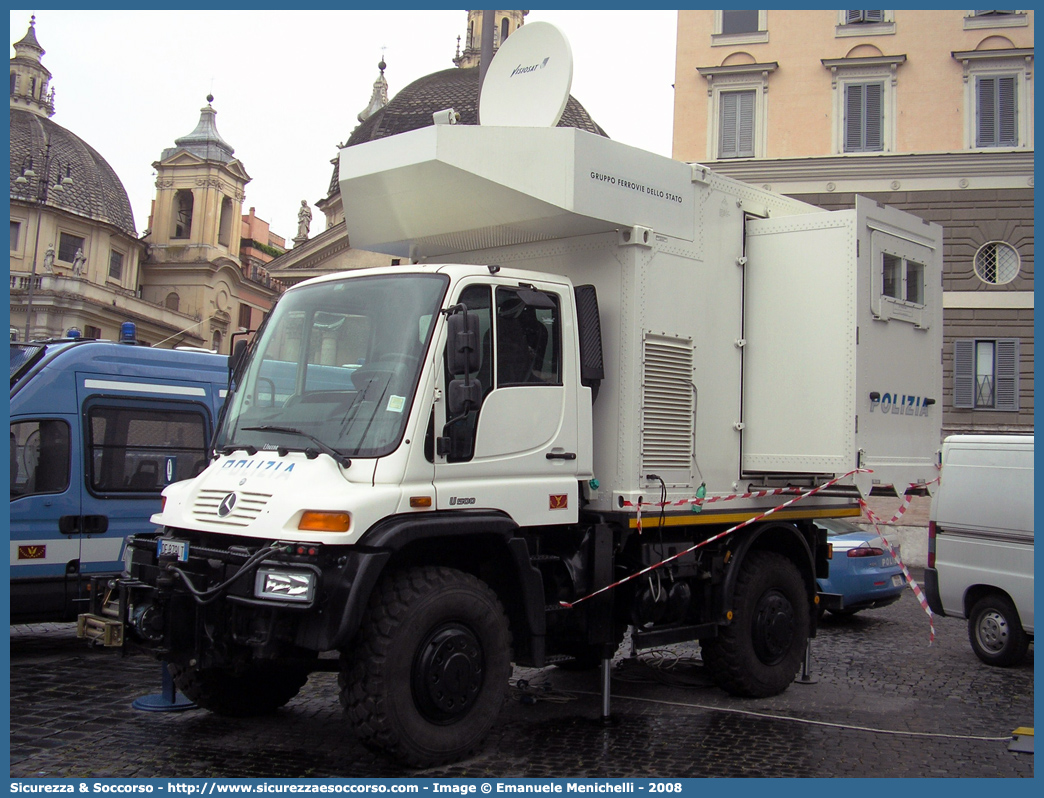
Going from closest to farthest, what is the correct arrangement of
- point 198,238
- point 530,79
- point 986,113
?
point 530,79
point 986,113
point 198,238

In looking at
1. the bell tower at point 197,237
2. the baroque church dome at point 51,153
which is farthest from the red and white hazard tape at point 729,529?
the bell tower at point 197,237

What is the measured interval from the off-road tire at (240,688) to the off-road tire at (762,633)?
304cm

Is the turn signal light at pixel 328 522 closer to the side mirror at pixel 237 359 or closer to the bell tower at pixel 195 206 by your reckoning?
the side mirror at pixel 237 359

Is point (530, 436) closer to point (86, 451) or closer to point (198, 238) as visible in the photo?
point (86, 451)

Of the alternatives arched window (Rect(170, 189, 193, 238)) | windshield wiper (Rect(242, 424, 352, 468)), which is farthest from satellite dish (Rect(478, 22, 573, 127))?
arched window (Rect(170, 189, 193, 238))

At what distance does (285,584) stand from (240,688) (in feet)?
6.09

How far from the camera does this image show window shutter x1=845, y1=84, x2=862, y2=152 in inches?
976

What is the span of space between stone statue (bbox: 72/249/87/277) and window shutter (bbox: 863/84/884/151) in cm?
4545

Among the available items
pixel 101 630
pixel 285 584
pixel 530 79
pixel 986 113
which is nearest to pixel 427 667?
pixel 285 584

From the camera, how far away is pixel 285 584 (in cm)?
528

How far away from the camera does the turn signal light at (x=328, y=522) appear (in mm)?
5289

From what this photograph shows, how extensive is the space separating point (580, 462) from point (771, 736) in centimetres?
217

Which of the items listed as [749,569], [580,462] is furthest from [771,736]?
[580,462]

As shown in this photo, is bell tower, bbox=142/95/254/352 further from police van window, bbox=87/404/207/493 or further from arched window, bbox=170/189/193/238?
police van window, bbox=87/404/207/493
